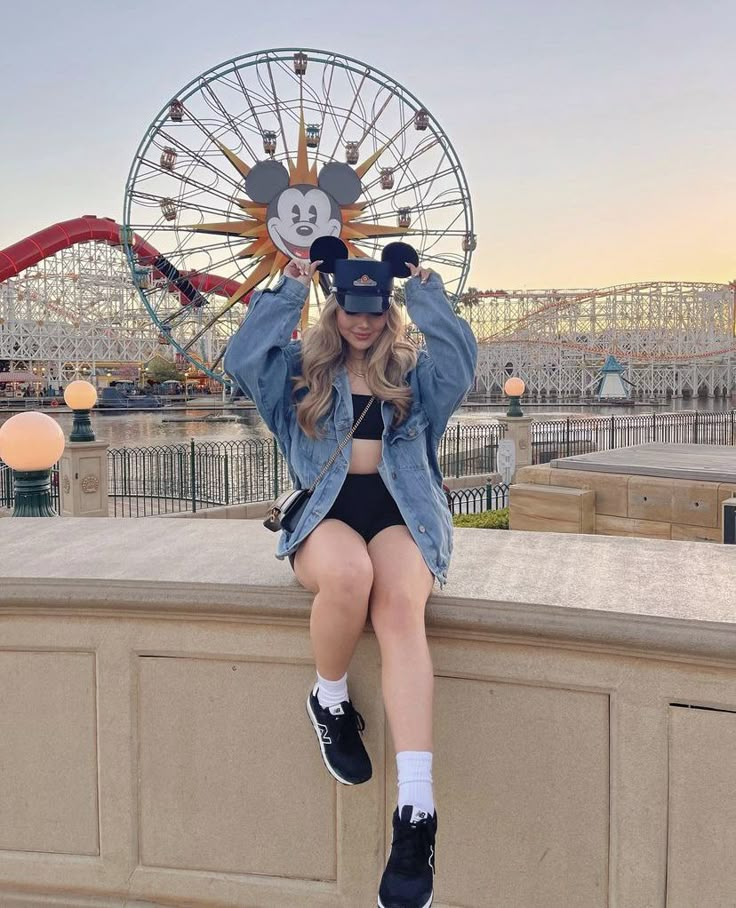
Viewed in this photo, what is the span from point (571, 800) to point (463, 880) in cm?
35

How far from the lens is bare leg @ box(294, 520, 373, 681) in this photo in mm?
1709

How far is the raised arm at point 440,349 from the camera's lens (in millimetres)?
2059

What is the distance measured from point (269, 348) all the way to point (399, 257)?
45 centimetres

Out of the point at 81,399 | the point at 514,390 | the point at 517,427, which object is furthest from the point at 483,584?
the point at 517,427

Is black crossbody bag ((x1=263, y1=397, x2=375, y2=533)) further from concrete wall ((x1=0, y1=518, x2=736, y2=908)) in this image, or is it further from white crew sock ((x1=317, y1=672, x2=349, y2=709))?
white crew sock ((x1=317, y1=672, x2=349, y2=709))

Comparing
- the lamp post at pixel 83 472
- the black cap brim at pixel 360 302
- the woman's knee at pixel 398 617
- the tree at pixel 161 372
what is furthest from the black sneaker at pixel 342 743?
the tree at pixel 161 372

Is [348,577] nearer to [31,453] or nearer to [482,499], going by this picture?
[31,453]

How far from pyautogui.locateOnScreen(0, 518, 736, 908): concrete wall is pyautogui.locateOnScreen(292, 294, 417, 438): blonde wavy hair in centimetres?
45

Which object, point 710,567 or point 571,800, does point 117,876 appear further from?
point 710,567

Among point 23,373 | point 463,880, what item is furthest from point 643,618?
Result: point 23,373

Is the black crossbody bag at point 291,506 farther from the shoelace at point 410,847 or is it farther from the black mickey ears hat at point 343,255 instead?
the shoelace at point 410,847

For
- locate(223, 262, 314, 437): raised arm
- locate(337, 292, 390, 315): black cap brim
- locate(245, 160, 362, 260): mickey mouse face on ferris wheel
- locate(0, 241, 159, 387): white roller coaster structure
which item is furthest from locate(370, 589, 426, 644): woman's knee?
locate(0, 241, 159, 387): white roller coaster structure

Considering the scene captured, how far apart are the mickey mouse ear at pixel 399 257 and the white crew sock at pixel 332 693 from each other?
3.58 feet

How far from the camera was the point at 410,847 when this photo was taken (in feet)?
5.07
